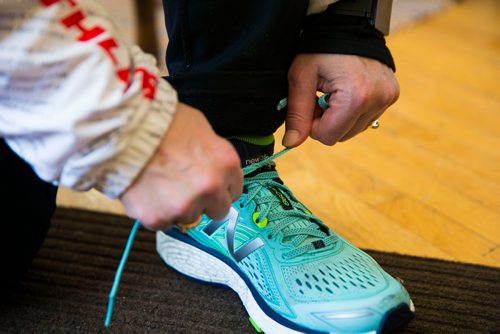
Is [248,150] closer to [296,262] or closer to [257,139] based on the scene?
[257,139]

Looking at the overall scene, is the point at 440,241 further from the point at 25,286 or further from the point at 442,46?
the point at 442,46

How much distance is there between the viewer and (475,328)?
0.58 meters

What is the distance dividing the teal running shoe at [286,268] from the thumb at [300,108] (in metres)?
0.05

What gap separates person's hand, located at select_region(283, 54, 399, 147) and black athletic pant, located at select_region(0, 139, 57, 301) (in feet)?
0.96

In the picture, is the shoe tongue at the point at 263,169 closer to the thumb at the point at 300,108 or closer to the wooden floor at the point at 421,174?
the thumb at the point at 300,108

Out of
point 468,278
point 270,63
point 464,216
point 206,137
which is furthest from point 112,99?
point 464,216

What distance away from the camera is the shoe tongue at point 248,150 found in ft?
1.98

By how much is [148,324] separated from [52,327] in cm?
10

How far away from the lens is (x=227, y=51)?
22.0 inches

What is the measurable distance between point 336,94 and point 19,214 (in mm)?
381

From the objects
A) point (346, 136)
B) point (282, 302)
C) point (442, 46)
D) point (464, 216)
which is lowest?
point (442, 46)

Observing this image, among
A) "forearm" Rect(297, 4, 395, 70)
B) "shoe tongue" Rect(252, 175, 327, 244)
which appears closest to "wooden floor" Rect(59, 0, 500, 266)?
"shoe tongue" Rect(252, 175, 327, 244)

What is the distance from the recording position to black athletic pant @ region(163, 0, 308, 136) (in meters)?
0.55

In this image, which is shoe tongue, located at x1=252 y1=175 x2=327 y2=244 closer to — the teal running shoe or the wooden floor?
the teal running shoe
